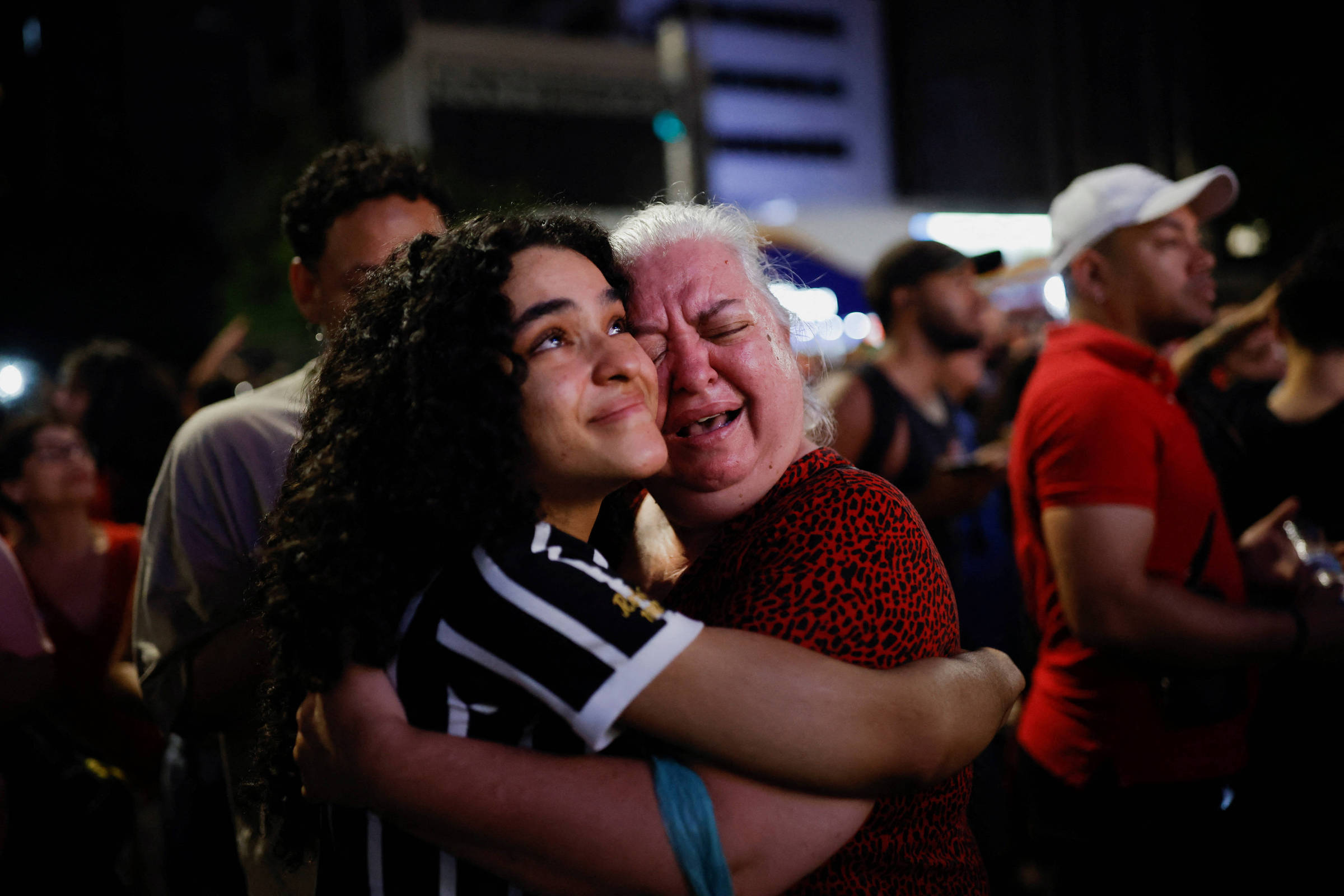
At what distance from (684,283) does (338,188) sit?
1177 millimetres

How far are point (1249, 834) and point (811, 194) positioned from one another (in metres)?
48.5

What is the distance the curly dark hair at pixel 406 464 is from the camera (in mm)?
1272

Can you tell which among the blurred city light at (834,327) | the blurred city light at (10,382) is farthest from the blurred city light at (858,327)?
the blurred city light at (10,382)

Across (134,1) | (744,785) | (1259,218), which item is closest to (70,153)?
(134,1)

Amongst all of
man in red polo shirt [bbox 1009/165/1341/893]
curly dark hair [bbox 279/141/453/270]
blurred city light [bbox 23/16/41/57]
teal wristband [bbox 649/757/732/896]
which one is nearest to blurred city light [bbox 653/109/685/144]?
blurred city light [bbox 23/16/41/57]

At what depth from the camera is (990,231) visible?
83.8ft

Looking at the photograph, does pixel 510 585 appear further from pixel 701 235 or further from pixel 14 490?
pixel 14 490

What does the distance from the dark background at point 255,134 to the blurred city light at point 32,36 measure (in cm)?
10

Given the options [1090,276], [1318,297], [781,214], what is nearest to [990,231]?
[781,214]

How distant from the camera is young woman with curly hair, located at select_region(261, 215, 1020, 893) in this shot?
1154mm

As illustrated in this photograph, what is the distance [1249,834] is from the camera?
8.55 ft

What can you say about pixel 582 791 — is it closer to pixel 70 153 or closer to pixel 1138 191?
pixel 1138 191

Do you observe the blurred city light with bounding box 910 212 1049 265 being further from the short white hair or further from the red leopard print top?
the red leopard print top

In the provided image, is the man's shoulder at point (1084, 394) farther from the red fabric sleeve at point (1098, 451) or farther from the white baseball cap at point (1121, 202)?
the white baseball cap at point (1121, 202)
